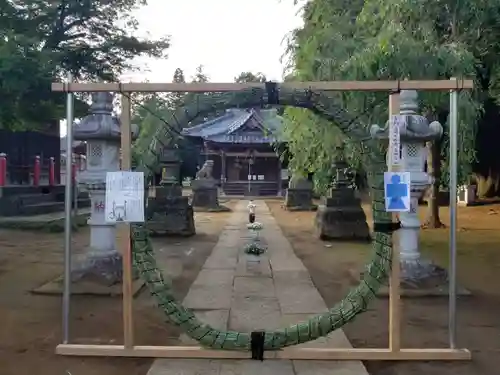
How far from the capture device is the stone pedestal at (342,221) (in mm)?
13188

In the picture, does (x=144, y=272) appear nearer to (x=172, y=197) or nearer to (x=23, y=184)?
(x=172, y=197)

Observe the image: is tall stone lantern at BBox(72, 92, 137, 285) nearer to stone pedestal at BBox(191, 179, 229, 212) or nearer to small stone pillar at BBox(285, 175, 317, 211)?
stone pedestal at BBox(191, 179, 229, 212)

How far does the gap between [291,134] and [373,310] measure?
6.40 m

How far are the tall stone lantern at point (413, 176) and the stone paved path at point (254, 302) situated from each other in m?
1.25

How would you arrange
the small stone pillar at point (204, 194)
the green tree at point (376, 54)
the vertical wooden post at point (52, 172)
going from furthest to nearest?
the small stone pillar at point (204, 194), the vertical wooden post at point (52, 172), the green tree at point (376, 54)

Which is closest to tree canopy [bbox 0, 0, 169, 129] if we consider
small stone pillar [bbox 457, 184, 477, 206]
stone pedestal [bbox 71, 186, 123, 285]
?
stone pedestal [bbox 71, 186, 123, 285]

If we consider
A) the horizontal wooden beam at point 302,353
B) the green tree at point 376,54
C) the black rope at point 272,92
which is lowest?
the horizontal wooden beam at point 302,353

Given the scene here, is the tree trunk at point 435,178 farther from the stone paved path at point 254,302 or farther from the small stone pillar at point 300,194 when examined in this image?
the small stone pillar at point 300,194

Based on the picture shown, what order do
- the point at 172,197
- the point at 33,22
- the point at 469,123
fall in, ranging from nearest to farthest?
the point at 469,123, the point at 172,197, the point at 33,22

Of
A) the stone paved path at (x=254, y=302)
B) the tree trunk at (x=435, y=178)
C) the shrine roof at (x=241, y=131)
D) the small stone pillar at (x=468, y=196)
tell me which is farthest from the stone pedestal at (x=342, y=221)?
the shrine roof at (x=241, y=131)

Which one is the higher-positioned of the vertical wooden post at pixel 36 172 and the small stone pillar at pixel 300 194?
the vertical wooden post at pixel 36 172

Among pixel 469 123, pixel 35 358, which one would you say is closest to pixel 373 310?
pixel 35 358

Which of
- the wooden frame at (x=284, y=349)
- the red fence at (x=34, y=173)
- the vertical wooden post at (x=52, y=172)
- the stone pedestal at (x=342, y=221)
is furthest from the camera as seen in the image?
the vertical wooden post at (x=52, y=172)

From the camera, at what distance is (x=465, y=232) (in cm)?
1538
